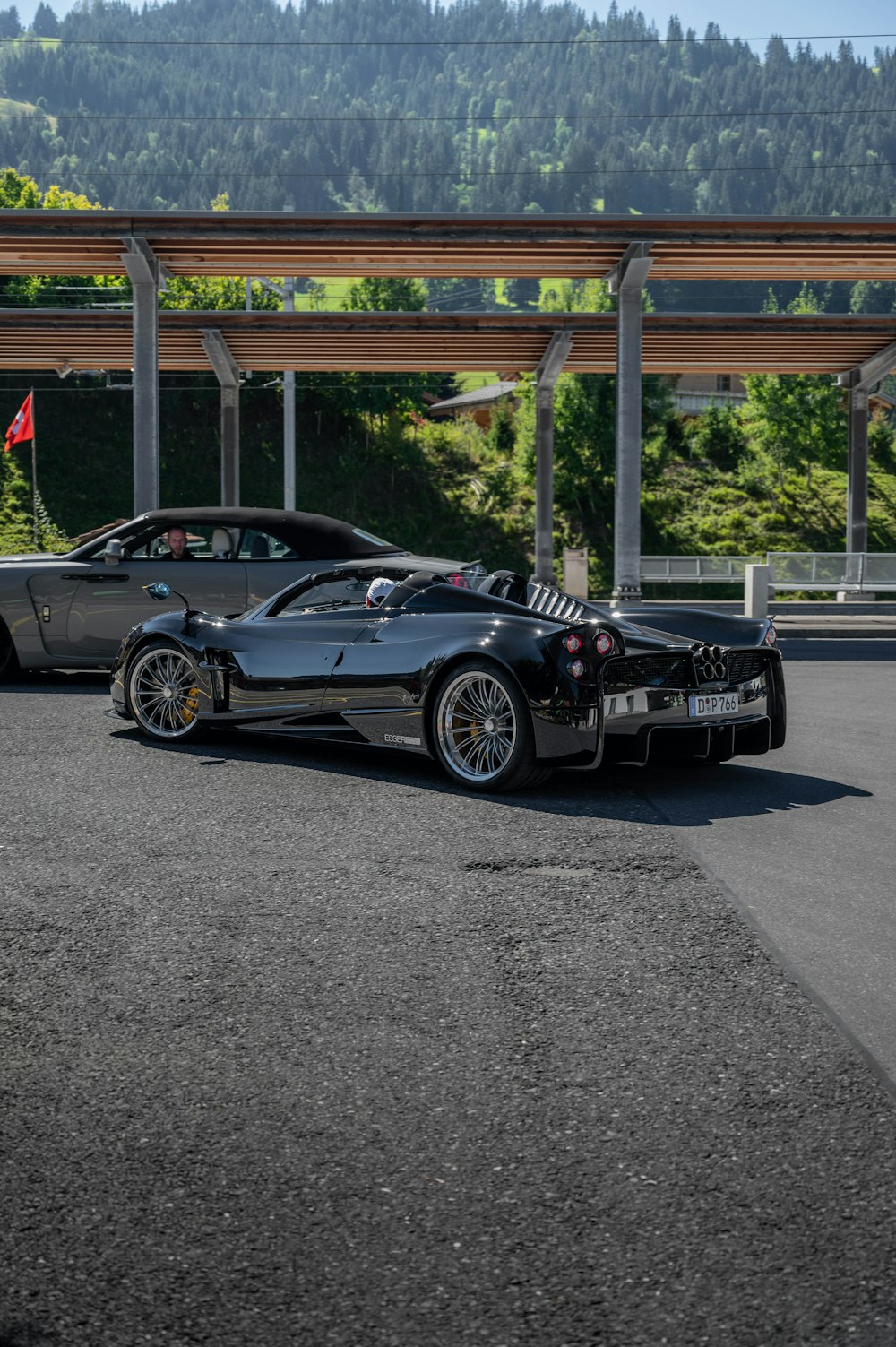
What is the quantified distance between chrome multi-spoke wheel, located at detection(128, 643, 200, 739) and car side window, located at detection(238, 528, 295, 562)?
336 cm

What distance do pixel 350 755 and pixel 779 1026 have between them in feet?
17.1

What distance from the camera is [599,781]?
7953 millimetres

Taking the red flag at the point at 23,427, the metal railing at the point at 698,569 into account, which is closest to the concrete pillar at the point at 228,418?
the red flag at the point at 23,427

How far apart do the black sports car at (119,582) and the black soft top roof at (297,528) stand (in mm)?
11

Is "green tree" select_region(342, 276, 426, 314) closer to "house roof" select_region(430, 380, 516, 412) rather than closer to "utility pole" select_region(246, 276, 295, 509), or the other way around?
"house roof" select_region(430, 380, 516, 412)

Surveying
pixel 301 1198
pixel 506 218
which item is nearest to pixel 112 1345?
pixel 301 1198

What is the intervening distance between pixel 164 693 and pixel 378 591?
1.69 m

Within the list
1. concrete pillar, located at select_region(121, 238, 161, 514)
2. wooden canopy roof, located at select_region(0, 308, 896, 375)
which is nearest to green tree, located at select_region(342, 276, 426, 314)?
wooden canopy roof, located at select_region(0, 308, 896, 375)

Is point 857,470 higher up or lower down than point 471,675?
higher up

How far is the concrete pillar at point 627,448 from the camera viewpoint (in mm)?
21969

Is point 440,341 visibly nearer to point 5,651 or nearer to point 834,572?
point 834,572

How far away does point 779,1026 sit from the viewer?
12.7ft

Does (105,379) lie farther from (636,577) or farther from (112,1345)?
(112,1345)

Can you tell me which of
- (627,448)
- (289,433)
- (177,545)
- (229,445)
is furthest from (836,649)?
(289,433)
